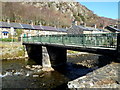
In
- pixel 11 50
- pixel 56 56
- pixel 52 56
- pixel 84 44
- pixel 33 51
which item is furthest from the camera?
pixel 33 51

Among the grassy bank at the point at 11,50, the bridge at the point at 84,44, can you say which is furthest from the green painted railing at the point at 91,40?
the grassy bank at the point at 11,50

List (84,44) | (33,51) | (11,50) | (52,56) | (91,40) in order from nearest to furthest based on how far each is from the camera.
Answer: (91,40)
(84,44)
(52,56)
(11,50)
(33,51)

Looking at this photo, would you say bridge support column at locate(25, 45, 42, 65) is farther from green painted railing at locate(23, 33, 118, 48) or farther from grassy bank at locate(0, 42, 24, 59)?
green painted railing at locate(23, 33, 118, 48)

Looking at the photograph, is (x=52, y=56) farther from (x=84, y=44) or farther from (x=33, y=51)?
(x=33, y=51)

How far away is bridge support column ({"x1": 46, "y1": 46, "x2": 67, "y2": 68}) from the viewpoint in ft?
52.7

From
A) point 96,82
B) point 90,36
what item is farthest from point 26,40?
point 96,82

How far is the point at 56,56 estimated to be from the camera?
16453 mm

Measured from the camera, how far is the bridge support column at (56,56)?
1606 centimetres

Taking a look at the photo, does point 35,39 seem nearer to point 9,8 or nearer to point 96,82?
point 96,82

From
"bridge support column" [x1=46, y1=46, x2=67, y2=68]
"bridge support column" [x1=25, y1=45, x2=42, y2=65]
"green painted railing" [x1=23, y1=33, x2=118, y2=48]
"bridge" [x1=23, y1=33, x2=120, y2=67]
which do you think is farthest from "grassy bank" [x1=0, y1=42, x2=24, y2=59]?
"green painted railing" [x1=23, y1=33, x2=118, y2=48]

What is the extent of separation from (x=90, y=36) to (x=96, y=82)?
216 inches

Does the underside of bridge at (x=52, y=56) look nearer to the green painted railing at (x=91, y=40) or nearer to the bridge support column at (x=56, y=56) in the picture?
the bridge support column at (x=56, y=56)

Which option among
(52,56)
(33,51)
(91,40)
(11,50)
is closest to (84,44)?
(91,40)

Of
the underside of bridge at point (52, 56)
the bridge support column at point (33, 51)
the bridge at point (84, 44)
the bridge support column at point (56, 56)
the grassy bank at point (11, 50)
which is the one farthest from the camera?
the bridge support column at point (33, 51)
